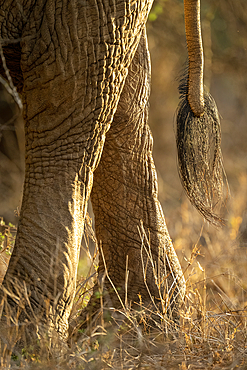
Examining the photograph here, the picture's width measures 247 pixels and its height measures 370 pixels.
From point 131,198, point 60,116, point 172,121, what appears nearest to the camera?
point 60,116

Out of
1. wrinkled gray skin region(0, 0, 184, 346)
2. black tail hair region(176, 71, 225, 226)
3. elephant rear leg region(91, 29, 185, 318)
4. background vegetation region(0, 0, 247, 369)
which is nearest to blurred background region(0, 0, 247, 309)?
background vegetation region(0, 0, 247, 369)

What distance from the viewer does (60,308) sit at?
44.4 inches

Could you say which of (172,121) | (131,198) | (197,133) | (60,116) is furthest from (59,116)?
(172,121)

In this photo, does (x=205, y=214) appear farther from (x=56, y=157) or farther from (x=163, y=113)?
(x=163, y=113)

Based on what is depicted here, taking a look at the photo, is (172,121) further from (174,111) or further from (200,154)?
(200,154)

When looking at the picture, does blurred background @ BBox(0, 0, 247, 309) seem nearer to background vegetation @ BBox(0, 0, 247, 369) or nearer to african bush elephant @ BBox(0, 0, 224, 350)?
background vegetation @ BBox(0, 0, 247, 369)

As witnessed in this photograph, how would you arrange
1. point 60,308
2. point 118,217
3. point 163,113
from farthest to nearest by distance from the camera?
point 163,113 < point 118,217 < point 60,308

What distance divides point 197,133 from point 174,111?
241 cm

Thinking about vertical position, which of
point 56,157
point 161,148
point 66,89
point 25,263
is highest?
point 161,148

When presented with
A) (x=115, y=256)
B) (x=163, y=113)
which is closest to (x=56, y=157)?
(x=115, y=256)

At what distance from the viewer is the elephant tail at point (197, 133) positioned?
1.55 meters

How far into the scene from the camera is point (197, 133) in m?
1.59

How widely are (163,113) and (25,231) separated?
300 centimetres

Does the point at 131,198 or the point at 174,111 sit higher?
the point at 174,111
